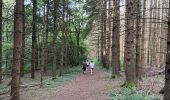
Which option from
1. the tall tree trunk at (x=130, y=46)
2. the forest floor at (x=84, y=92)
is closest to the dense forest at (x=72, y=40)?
the tall tree trunk at (x=130, y=46)

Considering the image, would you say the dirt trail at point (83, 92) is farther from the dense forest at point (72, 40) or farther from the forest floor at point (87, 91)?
the dense forest at point (72, 40)

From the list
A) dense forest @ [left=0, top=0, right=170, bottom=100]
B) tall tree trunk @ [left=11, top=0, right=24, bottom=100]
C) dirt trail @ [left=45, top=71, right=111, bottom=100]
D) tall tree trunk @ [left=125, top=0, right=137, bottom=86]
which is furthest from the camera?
dense forest @ [left=0, top=0, right=170, bottom=100]

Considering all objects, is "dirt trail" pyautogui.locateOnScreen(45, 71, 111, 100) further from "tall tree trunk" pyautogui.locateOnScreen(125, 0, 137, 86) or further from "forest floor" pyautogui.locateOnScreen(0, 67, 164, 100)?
"tall tree trunk" pyautogui.locateOnScreen(125, 0, 137, 86)

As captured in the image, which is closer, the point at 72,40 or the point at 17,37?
the point at 17,37

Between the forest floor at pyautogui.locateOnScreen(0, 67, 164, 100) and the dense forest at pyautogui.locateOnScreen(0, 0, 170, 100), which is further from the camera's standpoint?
the dense forest at pyautogui.locateOnScreen(0, 0, 170, 100)

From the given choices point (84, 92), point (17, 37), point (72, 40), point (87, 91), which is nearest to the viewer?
point (17, 37)

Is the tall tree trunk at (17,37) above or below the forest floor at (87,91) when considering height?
above

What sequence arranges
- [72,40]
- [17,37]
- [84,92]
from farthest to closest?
1. [72,40]
2. [84,92]
3. [17,37]

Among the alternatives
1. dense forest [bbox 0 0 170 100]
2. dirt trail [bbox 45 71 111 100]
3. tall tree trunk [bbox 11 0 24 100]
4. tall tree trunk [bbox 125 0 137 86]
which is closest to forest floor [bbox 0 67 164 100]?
dirt trail [bbox 45 71 111 100]

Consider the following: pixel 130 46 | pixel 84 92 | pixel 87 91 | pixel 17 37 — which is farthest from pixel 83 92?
pixel 17 37

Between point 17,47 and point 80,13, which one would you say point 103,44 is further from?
point 17,47

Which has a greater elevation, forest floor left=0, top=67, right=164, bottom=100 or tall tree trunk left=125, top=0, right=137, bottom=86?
tall tree trunk left=125, top=0, right=137, bottom=86

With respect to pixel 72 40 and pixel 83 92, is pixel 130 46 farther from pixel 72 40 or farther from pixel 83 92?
pixel 72 40

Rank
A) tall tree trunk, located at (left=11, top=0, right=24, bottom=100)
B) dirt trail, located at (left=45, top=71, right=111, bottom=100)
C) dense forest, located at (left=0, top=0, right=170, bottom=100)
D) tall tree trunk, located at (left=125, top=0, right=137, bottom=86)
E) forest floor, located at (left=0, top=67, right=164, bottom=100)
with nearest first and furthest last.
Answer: tall tree trunk, located at (left=11, top=0, right=24, bottom=100)
forest floor, located at (left=0, top=67, right=164, bottom=100)
dirt trail, located at (left=45, top=71, right=111, bottom=100)
tall tree trunk, located at (left=125, top=0, right=137, bottom=86)
dense forest, located at (left=0, top=0, right=170, bottom=100)
